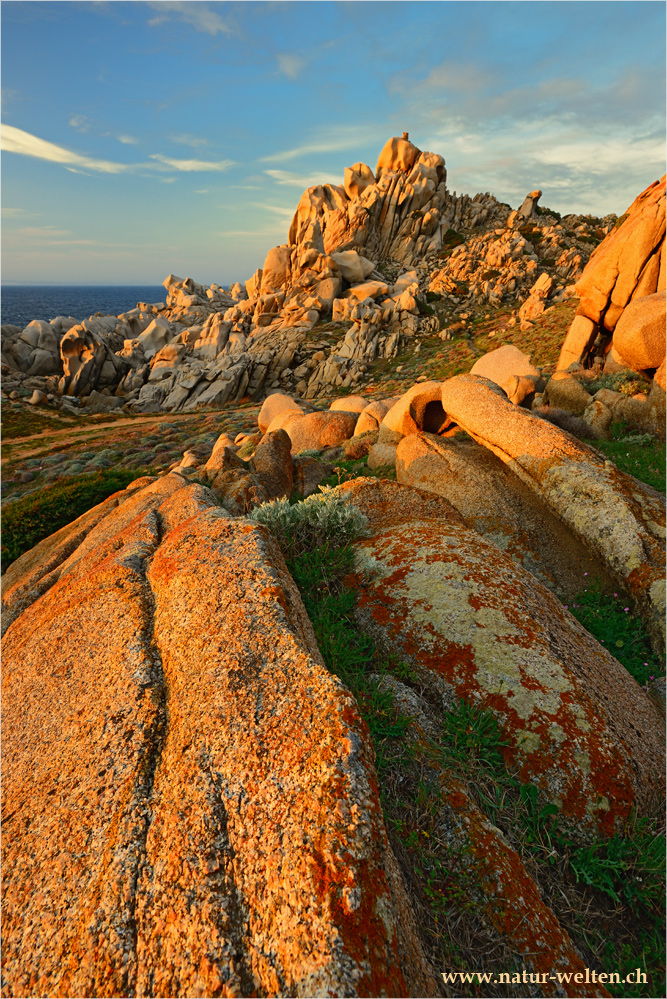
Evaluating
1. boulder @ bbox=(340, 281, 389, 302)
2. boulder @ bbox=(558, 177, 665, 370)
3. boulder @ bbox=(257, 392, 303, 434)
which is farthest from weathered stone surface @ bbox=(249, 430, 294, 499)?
boulder @ bbox=(340, 281, 389, 302)

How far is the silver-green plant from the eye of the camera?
279 inches

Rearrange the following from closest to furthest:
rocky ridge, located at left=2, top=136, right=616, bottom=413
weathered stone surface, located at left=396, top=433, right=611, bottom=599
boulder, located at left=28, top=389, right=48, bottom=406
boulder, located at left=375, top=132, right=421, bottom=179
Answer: weathered stone surface, located at left=396, top=433, right=611, bottom=599 < boulder, located at left=28, top=389, right=48, bottom=406 < rocky ridge, located at left=2, top=136, right=616, bottom=413 < boulder, located at left=375, top=132, right=421, bottom=179

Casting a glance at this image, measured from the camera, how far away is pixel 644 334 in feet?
56.1

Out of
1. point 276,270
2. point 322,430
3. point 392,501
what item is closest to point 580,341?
point 322,430

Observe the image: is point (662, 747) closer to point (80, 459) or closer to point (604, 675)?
point (604, 675)

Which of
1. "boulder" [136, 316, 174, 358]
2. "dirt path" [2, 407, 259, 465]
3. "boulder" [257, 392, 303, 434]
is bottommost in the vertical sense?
"dirt path" [2, 407, 259, 465]

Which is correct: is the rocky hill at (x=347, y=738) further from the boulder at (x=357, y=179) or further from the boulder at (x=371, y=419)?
the boulder at (x=357, y=179)

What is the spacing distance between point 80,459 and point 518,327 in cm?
4612

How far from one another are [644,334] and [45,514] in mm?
21644

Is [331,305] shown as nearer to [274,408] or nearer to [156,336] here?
[156,336]

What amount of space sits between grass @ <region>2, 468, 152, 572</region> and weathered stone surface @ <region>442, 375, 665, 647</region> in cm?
1197

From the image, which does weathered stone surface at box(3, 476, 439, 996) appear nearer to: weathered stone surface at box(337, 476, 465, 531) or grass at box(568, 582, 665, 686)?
weathered stone surface at box(337, 476, 465, 531)

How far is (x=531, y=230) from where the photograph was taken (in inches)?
3319

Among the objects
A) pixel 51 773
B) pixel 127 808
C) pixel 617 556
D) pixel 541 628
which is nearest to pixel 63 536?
pixel 51 773
